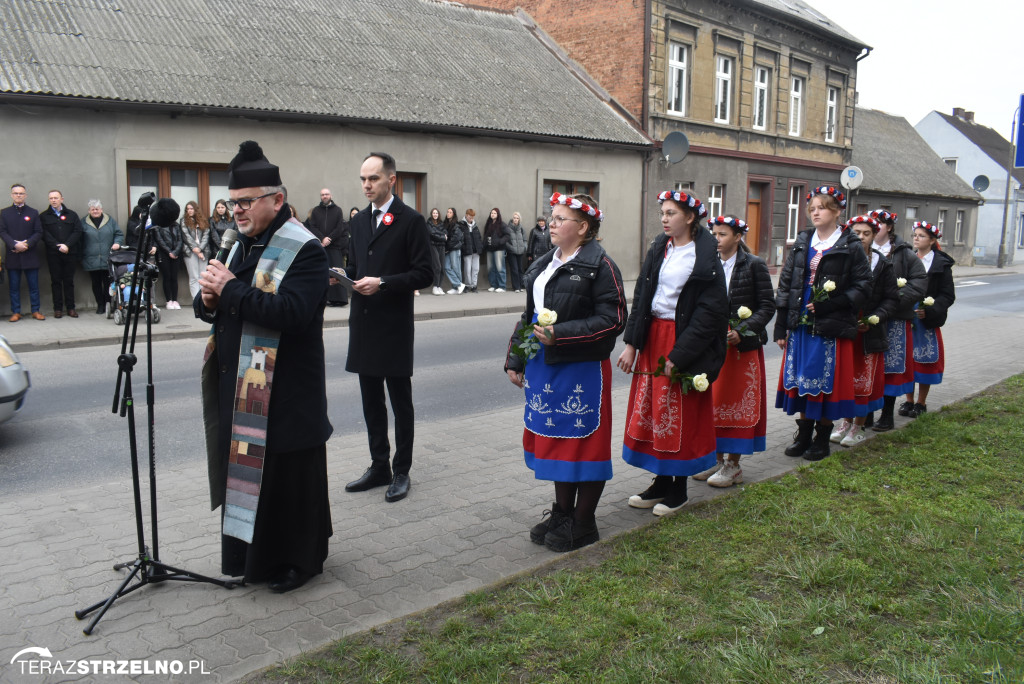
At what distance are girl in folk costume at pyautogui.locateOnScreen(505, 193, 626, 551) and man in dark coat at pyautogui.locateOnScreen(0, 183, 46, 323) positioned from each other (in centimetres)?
1198

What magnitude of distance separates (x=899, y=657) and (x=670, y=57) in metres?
25.7

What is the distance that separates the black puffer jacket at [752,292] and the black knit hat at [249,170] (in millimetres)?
3415

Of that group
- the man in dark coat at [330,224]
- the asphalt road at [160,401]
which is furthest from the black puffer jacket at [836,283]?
the man in dark coat at [330,224]

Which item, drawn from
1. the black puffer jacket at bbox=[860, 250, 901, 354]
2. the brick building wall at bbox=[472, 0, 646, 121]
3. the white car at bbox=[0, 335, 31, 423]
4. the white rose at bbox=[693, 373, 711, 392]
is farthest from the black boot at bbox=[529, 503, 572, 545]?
the brick building wall at bbox=[472, 0, 646, 121]

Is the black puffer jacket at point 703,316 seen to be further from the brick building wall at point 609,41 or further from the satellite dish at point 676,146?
the brick building wall at point 609,41

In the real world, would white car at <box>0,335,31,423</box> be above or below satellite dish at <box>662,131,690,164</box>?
below

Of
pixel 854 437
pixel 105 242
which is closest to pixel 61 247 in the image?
pixel 105 242

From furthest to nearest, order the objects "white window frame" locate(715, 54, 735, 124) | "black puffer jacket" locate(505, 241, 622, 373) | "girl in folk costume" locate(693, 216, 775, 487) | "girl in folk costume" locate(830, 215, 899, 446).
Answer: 1. "white window frame" locate(715, 54, 735, 124)
2. "girl in folk costume" locate(830, 215, 899, 446)
3. "girl in folk costume" locate(693, 216, 775, 487)
4. "black puffer jacket" locate(505, 241, 622, 373)

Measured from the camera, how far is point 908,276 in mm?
7855

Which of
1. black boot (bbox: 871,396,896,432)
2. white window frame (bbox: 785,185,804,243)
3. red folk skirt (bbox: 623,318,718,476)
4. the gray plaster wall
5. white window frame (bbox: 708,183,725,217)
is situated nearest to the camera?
red folk skirt (bbox: 623,318,718,476)

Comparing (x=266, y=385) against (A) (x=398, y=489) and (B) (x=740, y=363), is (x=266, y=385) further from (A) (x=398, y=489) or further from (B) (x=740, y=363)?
(B) (x=740, y=363)

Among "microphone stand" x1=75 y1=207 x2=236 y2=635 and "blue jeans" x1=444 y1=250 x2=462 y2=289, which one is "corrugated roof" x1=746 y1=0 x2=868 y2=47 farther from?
"microphone stand" x1=75 y1=207 x2=236 y2=635

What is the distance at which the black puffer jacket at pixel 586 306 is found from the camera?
4.39 meters

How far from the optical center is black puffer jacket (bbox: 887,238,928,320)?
7711 millimetres
